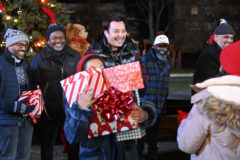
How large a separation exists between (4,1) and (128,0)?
37.9m

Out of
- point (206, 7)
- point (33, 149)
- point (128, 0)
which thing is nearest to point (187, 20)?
point (206, 7)

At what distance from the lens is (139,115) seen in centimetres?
277

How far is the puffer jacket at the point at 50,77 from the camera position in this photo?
5047 mm

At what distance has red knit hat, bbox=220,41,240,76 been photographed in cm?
247

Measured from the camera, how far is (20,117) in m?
4.43

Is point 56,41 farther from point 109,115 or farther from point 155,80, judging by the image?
point 109,115

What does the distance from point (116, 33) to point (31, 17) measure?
5938 mm

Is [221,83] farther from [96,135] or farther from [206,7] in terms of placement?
[206,7]

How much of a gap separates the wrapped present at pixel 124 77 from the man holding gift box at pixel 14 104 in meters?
2.03

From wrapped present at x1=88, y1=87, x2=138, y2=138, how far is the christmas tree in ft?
19.5

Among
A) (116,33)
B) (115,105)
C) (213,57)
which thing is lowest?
(115,105)

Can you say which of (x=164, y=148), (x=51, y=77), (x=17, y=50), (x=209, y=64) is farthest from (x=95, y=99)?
(x=164, y=148)

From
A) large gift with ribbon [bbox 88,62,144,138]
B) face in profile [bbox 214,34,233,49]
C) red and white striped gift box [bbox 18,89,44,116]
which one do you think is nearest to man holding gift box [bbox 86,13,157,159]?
large gift with ribbon [bbox 88,62,144,138]

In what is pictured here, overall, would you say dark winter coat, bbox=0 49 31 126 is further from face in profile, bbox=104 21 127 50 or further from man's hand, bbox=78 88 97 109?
man's hand, bbox=78 88 97 109
